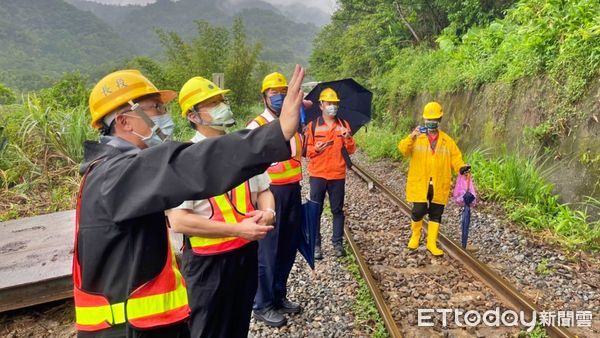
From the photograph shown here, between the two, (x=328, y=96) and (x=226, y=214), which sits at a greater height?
(x=328, y=96)

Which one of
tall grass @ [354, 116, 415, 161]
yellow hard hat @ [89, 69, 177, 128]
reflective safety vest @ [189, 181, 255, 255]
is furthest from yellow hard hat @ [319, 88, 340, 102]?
tall grass @ [354, 116, 415, 161]

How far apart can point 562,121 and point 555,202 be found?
56.5 inches

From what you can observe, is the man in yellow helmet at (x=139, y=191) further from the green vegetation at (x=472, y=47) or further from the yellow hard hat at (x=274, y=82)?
the green vegetation at (x=472, y=47)

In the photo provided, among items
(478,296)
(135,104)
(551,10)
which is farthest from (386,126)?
(135,104)

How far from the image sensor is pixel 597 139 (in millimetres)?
5574

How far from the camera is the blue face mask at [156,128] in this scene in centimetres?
161

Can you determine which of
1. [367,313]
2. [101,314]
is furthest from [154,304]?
[367,313]

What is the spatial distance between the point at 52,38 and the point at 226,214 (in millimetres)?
155365

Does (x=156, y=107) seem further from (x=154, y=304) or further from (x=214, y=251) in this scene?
(x=214, y=251)

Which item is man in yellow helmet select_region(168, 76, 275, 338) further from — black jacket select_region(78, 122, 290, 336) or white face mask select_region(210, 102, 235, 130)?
black jacket select_region(78, 122, 290, 336)

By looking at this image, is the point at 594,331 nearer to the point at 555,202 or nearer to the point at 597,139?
the point at 555,202

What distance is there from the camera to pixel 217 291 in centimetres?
245

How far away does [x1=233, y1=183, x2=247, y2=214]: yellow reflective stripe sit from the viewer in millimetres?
2467

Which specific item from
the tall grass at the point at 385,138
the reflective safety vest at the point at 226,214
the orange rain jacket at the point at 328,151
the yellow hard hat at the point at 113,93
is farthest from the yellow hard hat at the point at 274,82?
the tall grass at the point at 385,138
